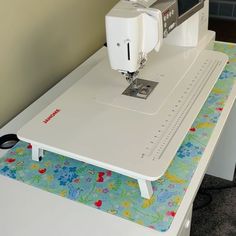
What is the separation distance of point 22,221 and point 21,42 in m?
0.60

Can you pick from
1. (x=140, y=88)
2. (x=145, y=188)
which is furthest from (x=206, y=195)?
(x=145, y=188)

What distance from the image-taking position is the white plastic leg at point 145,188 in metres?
0.87

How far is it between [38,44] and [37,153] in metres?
0.46

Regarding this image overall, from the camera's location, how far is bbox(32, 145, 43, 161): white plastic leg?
100 cm

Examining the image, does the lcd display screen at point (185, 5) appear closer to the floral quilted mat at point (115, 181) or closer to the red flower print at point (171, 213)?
the floral quilted mat at point (115, 181)

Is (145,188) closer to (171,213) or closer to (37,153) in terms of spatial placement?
(171,213)

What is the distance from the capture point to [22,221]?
Result: 0.88m

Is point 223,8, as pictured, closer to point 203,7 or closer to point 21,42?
point 203,7

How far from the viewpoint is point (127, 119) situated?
1002 millimetres

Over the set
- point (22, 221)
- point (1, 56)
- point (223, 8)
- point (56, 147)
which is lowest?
point (223, 8)

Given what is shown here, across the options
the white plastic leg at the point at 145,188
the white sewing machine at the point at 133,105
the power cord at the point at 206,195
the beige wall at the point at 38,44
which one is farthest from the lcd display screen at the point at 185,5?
the power cord at the point at 206,195

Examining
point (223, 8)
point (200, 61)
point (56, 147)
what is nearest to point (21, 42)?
point (56, 147)

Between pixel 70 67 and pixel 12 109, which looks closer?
pixel 12 109

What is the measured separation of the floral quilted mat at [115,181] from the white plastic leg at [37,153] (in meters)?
0.01
